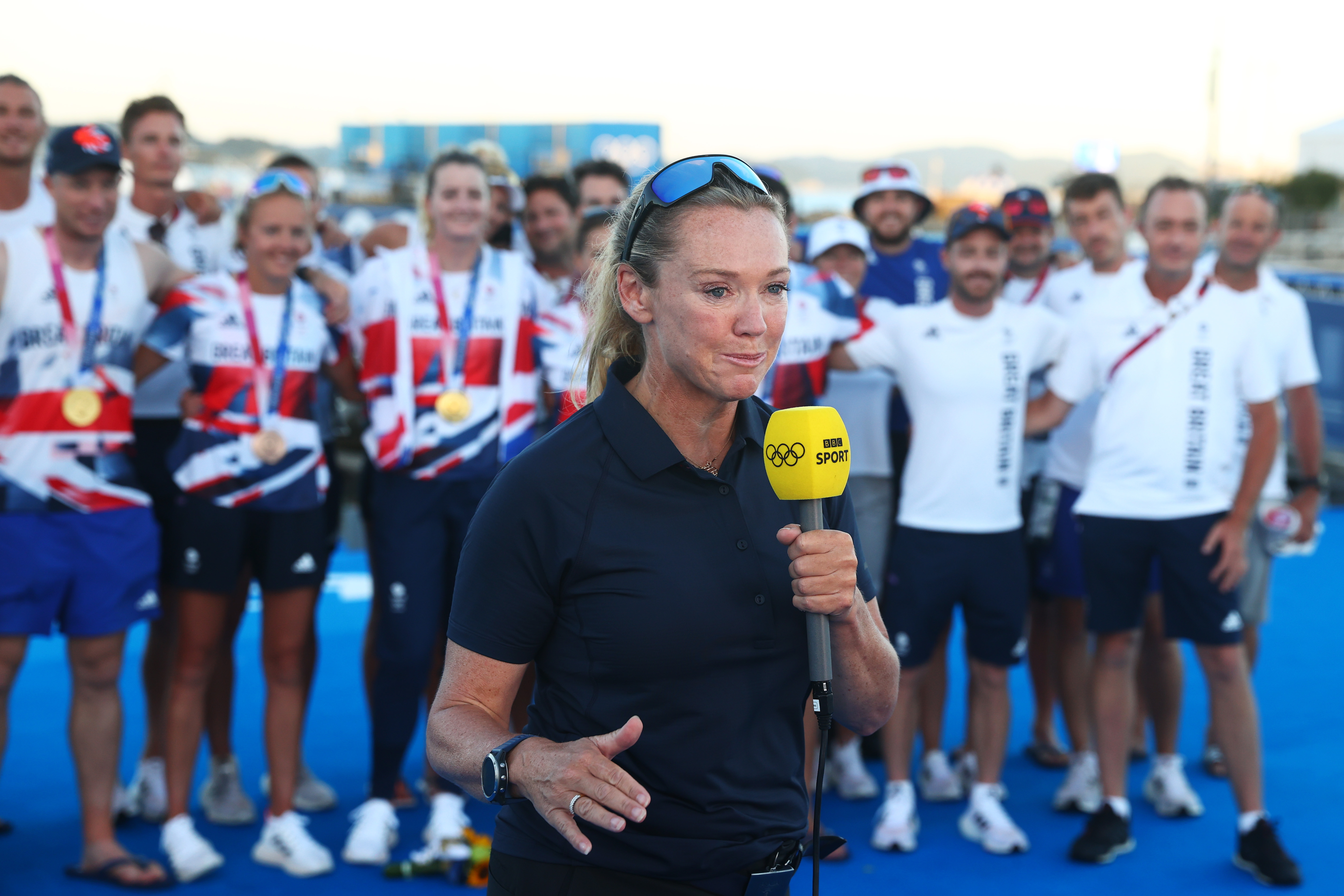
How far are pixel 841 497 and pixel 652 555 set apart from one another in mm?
395

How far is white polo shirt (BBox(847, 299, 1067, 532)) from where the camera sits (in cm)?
426

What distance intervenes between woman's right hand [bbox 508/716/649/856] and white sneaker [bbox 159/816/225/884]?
298cm

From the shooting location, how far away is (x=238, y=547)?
4090mm

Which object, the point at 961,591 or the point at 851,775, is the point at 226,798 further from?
the point at 961,591

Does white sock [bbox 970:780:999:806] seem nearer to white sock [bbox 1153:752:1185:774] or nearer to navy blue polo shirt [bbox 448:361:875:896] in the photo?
white sock [bbox 1153:752:1185:774]

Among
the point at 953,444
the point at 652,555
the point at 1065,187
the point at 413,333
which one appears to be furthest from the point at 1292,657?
the point at 652,555

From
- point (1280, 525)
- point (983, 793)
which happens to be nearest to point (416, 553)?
point (983, 793)

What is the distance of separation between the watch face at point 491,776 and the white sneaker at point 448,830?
270 centimetres

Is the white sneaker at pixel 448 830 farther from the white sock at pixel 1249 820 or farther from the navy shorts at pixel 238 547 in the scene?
the white sock at pixel 1249 820

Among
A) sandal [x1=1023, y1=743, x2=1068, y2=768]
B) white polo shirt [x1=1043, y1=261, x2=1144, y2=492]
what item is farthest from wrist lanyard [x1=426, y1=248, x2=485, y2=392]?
sandal [x1=1023, y1=743, x2=1068, y2=768]

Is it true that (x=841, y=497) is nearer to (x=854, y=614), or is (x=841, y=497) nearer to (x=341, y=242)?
(x=854, y=614)

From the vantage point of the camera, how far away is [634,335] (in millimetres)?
1937

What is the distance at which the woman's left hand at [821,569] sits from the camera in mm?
1577

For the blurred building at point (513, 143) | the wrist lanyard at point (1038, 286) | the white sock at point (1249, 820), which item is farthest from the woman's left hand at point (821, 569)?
the blurred building at point (513, 143)
